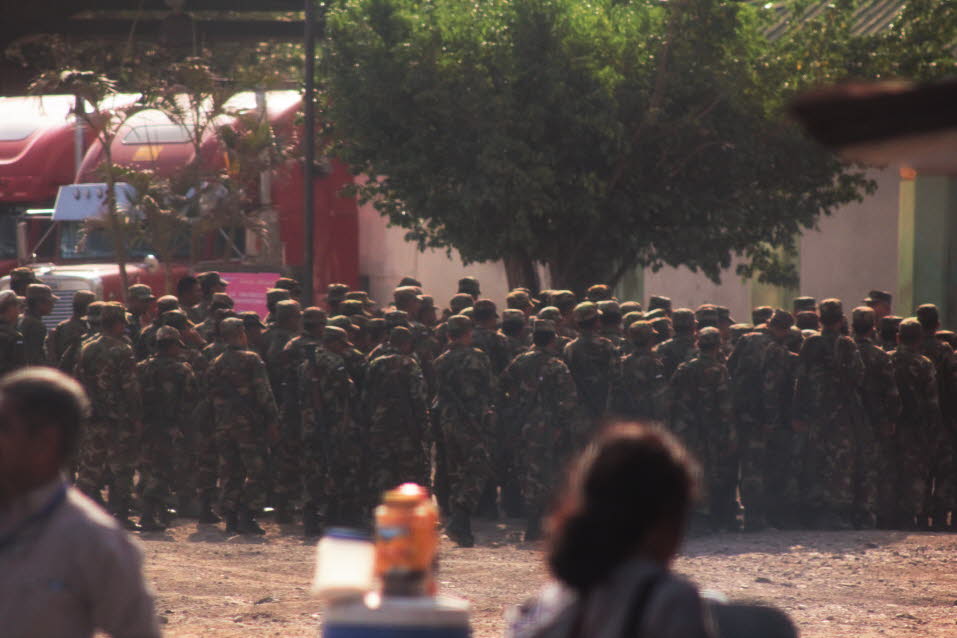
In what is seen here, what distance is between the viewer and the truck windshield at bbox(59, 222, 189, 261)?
1811cm

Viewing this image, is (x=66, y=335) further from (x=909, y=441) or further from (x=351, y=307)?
(x=909, y=441)

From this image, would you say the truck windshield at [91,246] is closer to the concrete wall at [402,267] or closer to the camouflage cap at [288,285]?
the camouflage cap at [288,285]

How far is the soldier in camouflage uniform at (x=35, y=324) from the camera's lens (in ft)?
42.8

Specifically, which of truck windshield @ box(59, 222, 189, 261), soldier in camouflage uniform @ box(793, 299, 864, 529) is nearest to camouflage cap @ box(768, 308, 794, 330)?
soldier in camouflage uniform @ box(793, 299, 864, 529)

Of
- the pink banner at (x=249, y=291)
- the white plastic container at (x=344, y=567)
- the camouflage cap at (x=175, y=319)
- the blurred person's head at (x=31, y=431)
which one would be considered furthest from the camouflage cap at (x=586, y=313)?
the blurred person's head at (x=31, y=431)

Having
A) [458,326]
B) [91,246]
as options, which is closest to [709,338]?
[458,326]

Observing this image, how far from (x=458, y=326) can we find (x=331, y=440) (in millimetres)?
1420

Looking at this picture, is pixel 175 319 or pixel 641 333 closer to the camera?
pixel 641 333

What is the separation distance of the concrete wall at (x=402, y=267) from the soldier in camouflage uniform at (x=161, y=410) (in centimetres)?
1301

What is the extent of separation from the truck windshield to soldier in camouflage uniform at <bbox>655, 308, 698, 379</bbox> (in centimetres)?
849

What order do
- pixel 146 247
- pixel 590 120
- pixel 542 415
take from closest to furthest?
pixel 542 415 < pixel 590 120 < pixel 146 247

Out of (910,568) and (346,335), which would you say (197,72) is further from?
(910,568)

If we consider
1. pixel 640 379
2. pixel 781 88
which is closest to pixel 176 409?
pixel 640 379

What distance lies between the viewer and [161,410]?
1184cm
